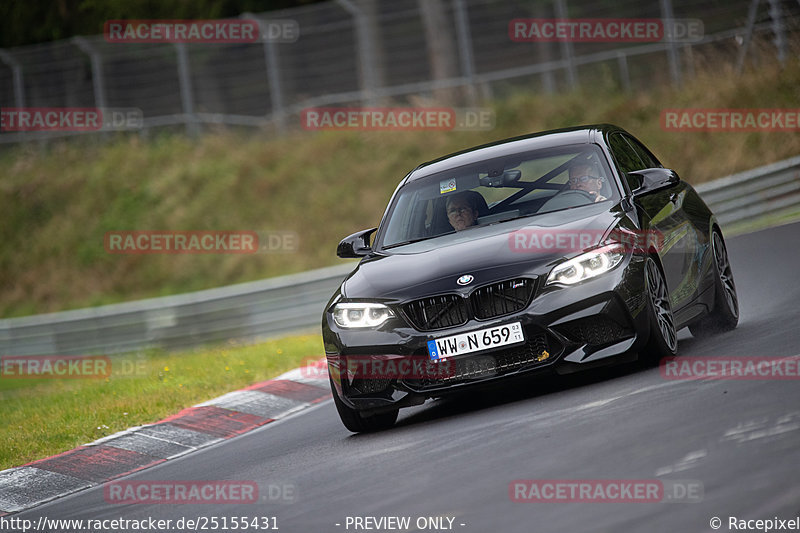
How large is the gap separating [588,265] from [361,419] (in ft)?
5.91

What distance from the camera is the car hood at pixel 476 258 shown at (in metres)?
7.42

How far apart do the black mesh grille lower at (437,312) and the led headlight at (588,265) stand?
54 centimetres

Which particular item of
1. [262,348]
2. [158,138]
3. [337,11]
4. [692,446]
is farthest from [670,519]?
[158,138]

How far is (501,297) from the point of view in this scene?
738 centimetres

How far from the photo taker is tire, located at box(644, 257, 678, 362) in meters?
7.54

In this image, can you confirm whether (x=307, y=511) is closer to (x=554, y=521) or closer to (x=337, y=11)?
(x=554, y=521)

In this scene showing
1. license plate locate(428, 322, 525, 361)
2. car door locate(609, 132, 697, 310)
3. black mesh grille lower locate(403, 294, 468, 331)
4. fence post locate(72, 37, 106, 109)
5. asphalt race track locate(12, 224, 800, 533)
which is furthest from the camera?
fence post locate(72, 37, 106, 109)

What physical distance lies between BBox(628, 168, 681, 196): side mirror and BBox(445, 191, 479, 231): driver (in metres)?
1.09

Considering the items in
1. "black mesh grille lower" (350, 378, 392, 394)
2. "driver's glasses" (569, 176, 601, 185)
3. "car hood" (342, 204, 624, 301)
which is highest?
"driver's glasses" (569, 176, 601, 185)

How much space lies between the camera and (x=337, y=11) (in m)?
25.0
